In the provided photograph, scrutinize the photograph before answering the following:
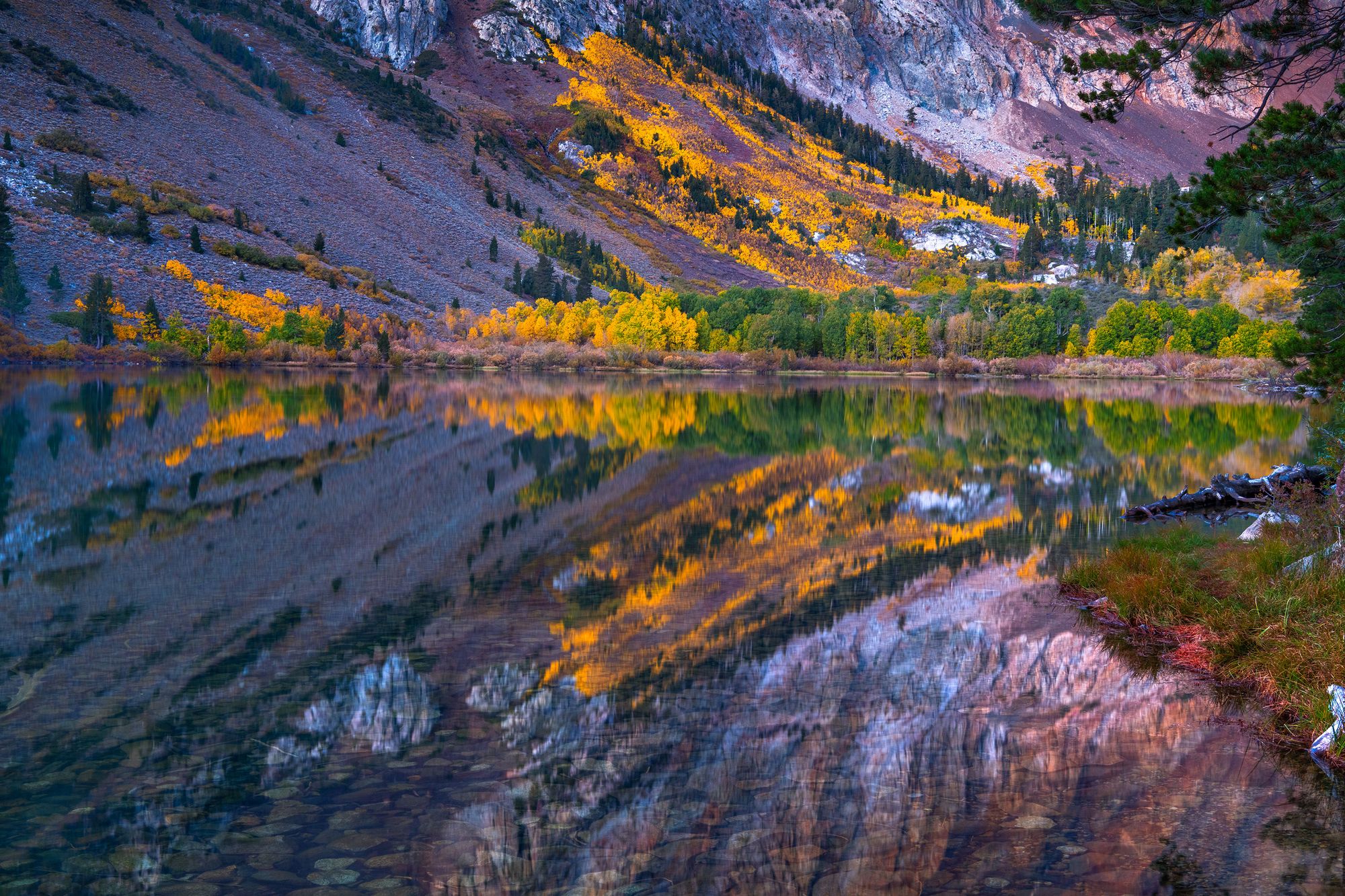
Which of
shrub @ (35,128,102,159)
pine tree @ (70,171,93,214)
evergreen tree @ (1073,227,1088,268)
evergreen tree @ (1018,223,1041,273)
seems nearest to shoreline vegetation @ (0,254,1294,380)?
pine tree @ (70,171,93,214)

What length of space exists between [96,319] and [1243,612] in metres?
79.0

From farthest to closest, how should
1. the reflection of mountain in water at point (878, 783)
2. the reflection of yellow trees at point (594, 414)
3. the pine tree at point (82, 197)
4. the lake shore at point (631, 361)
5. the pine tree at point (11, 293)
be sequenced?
the pine tree at point (82, 197) < the lake shore at point (631, 361) < the pine tree at point (11, 293) < the reflection of yellow trees at point (594, 414) < the reflection of mountain in water at point (878, 783)

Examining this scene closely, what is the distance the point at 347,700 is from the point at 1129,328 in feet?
355

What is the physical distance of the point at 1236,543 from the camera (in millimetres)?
12844

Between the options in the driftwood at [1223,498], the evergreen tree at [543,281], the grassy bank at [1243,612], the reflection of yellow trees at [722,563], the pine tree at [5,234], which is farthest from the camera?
the evergreen tree at [543,281]

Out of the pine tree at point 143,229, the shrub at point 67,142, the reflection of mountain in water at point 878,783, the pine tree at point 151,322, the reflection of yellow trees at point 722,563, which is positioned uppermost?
the reflection of mountain in water at point 878,783

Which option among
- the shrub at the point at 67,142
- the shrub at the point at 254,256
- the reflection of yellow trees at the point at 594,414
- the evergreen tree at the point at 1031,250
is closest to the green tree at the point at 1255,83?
the reflection of yellow trees at the point at 594,414

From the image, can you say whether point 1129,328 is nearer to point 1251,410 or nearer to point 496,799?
point 1251,410

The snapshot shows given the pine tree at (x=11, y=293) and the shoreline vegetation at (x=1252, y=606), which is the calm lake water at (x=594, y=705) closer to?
the shoreline vegetation at (x=1252, y=606)

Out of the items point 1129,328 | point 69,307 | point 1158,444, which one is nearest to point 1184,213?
point 1158,444

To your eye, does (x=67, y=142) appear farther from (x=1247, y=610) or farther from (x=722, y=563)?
(x=1247, y=610)

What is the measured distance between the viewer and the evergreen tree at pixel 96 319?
71.8 meters

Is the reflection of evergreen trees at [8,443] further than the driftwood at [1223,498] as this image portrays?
Yes

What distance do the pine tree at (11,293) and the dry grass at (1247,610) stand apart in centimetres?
7841
